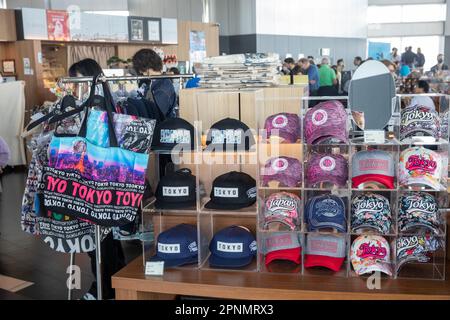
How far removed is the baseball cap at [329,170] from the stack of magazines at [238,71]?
66 cm

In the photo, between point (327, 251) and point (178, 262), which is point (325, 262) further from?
point (178, 262)

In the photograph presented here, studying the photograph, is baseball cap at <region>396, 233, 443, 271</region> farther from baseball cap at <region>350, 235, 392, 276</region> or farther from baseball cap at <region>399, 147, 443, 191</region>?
baseball cap at <region>399, 147, 443, 191</region>

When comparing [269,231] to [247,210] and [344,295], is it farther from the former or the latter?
[344,295]

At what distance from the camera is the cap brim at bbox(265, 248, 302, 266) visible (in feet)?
7.60

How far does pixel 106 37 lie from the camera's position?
10789 mm

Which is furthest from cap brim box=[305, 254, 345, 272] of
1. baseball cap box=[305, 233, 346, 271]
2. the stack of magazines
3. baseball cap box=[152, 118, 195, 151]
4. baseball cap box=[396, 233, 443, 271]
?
the stack of magazines

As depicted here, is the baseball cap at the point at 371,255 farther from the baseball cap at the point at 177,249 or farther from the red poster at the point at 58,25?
the red poster at the point at 58,25

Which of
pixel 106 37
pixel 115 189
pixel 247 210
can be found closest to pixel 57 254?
pixel 115 189

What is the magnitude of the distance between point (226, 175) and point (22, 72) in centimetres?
774

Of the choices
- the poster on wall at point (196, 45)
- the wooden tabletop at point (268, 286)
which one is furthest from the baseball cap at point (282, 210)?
the poster on wall at point (196, 45)

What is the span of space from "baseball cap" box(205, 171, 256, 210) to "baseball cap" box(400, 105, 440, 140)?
0.73m

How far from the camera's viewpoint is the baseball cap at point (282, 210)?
227cm

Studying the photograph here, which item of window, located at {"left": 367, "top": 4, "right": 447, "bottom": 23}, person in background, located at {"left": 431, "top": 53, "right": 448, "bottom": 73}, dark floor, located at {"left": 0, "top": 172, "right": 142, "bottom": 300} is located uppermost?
window, located at {"left": 367, "top": 4, "right": 447, "bottom": 23}

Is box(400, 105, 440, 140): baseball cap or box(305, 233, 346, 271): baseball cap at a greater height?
box(400, 105, 440, 140): baseball cap
